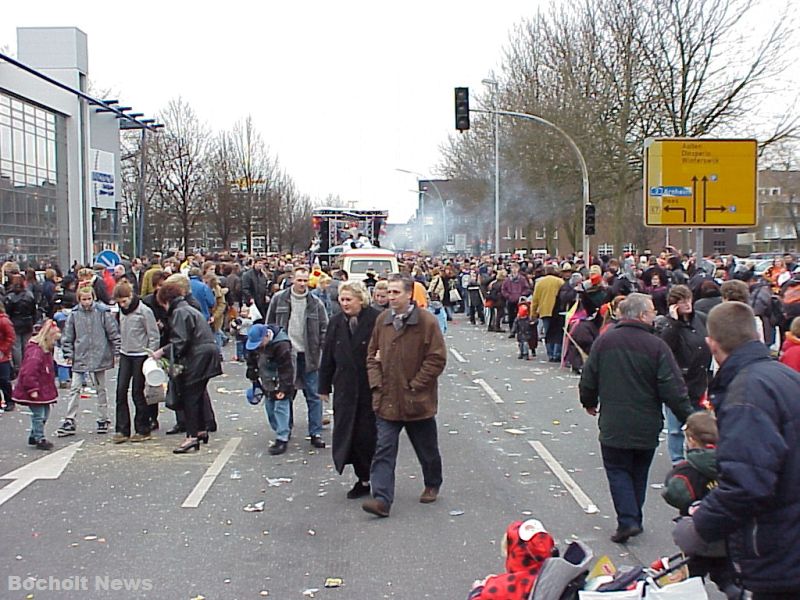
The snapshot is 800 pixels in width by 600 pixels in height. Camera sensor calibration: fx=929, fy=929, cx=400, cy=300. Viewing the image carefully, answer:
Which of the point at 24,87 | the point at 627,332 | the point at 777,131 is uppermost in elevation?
the point at 24,87

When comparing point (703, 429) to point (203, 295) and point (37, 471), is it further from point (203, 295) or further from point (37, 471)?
point (203, 295)

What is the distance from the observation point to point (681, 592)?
3.78m

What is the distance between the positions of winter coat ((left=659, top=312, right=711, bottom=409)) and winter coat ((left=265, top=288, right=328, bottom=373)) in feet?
12.1

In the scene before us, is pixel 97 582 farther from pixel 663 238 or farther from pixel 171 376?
pixel 663 238

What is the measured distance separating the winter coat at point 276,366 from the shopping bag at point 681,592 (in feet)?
19.9

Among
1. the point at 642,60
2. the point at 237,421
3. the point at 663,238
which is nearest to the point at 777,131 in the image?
the point at 642,60

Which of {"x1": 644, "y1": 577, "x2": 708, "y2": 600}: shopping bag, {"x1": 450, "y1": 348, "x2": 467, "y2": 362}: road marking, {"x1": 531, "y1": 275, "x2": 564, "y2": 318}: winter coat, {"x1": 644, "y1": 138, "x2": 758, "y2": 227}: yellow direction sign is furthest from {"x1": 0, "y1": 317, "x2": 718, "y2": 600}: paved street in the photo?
{"x1": 644, "y1": 138, "x2": 758, "y2": 227}: yellow direction sign

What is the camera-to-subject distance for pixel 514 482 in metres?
8.26

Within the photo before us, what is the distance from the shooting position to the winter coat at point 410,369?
23.9 ft

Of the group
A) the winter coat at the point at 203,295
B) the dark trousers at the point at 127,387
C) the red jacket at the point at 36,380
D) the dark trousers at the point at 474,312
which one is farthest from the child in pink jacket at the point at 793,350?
the dark trousers at the point at 474,312

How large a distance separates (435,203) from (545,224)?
112 ft

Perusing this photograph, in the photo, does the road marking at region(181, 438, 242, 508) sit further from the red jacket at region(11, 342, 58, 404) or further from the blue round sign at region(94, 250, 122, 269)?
the blue round sign at region(94, 250, 122, 269)

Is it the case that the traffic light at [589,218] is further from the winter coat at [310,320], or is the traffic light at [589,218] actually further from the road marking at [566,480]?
the winter coat at [310,320]

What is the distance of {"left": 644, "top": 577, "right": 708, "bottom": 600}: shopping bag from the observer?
377cm
